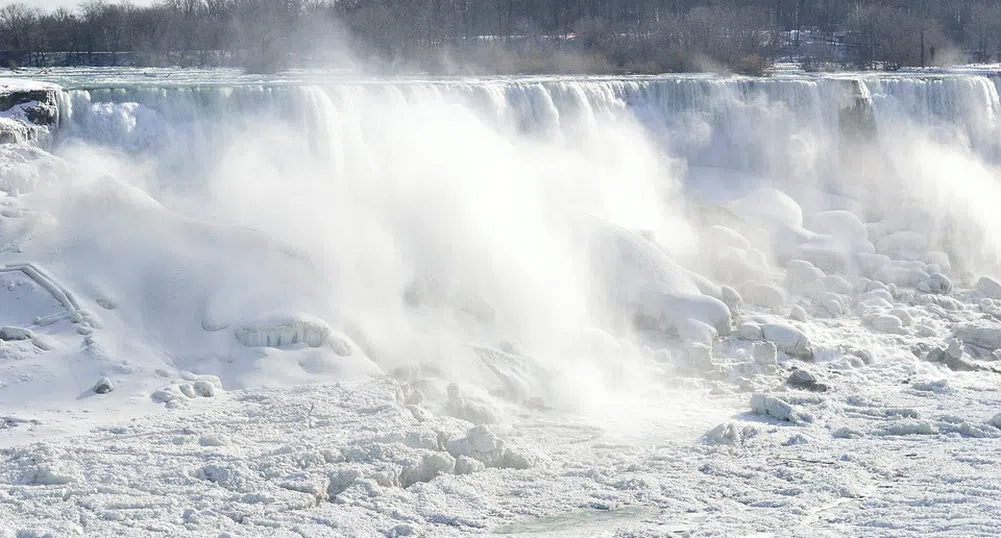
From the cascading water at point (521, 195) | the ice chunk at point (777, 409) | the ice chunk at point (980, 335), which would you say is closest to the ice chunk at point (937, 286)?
the cascading water at point (521, 195)

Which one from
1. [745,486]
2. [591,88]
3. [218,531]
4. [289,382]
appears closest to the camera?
[218,531]

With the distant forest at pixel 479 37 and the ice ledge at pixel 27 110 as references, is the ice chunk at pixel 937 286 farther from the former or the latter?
the distant forest at pixel 479 37

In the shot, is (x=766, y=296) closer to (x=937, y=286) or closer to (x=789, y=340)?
(x=789, y=340)

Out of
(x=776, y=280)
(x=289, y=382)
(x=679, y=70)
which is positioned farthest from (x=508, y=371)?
(x=679, y=70)

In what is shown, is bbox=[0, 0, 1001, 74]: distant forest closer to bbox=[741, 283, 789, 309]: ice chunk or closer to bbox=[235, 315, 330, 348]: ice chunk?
bbox=[741, 283, 789, 309]: ice chunk

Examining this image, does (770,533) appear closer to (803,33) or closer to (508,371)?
(508,371)
